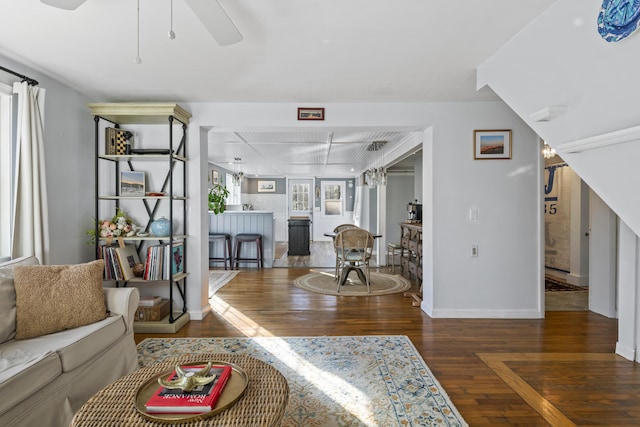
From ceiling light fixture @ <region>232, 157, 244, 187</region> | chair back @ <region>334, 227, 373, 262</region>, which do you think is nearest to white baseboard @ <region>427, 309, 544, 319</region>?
chair back @ <region>334, 227, 373, 262</region>

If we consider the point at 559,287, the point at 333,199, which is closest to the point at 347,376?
the point at 559,287

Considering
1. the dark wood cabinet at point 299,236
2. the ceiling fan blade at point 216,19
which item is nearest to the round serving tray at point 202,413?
the ceiling fan blade at point 216,19

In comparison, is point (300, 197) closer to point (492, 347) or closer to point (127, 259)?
point (127, 259)

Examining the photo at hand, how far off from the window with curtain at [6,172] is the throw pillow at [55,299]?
2.63 ft

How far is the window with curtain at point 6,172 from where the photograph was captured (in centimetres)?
260

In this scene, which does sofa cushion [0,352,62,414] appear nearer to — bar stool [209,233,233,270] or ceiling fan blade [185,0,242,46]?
ceiling fan blade [185,0,242,46]

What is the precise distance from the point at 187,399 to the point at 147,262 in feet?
7.83

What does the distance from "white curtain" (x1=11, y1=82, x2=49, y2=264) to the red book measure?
2.04m

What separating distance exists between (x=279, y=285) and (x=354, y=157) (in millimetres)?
3330

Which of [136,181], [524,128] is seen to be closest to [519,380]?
[524,128]

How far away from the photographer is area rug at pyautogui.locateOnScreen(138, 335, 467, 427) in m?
1.91

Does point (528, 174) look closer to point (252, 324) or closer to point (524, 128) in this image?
point (524, 128)

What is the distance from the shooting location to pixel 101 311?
7.25 feet

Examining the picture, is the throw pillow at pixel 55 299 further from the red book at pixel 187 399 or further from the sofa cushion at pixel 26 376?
the red book at pixel 187 399
